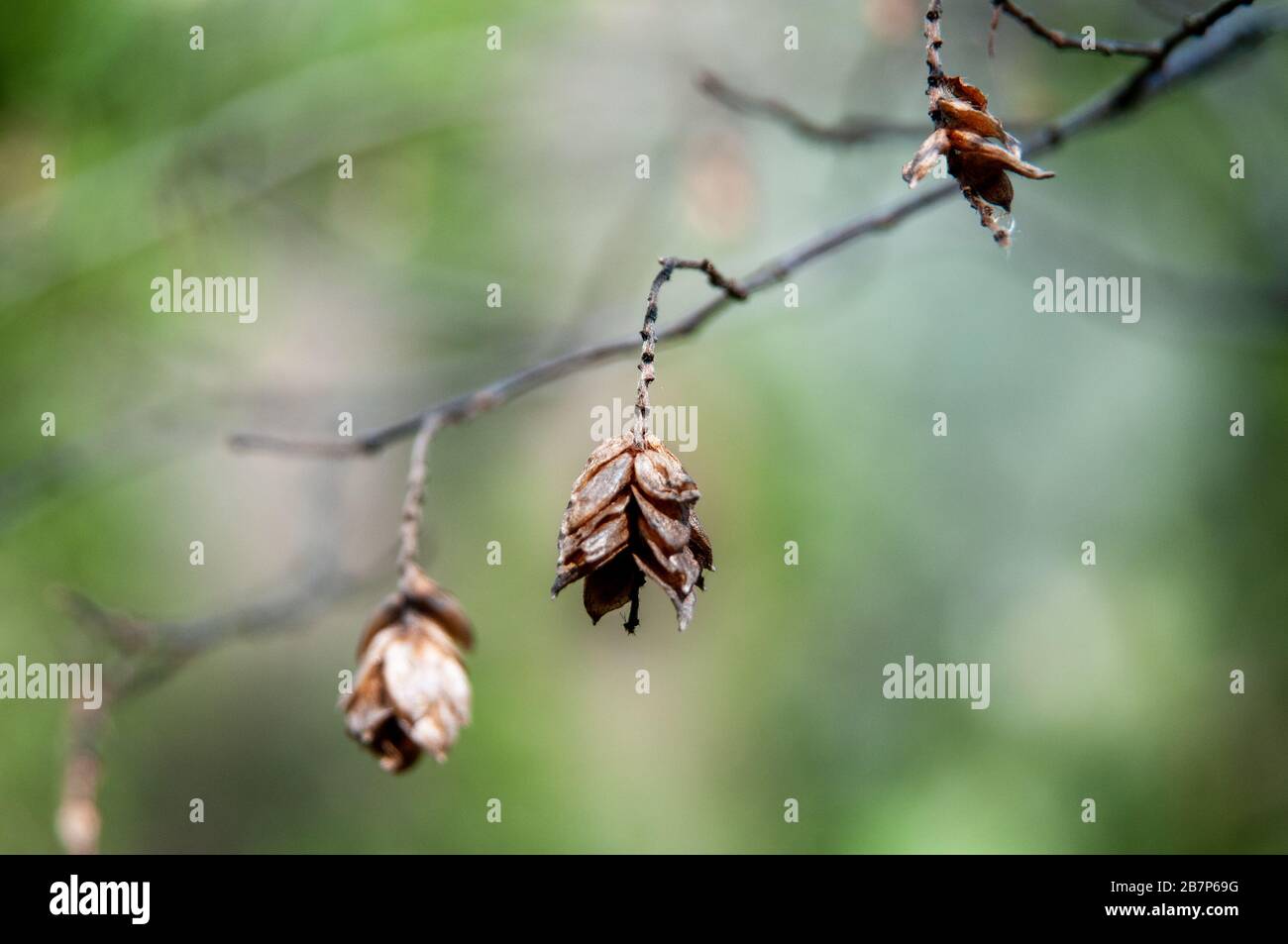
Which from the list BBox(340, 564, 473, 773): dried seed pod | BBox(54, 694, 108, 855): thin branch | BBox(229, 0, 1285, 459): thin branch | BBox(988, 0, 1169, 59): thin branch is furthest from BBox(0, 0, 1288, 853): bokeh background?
BBox(988, 0, 1169, 59): thin branch

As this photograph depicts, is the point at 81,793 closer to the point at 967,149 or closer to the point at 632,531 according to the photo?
the point at 632,531

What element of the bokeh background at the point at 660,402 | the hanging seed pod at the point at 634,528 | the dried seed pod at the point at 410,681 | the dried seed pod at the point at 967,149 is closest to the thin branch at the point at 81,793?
the bokeh background at the point at 660,402

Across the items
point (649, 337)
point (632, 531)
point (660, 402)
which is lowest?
point (632, 531)

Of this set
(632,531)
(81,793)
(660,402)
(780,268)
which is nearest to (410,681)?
(632,531)

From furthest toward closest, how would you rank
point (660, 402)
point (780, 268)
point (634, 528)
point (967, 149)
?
point (660, 402) → point (780, 268) → point (634, 528) → point (967, 149)

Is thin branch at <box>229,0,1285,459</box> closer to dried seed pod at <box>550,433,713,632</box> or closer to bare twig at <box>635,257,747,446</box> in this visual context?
bare twig at <box>635,257,747,446</box>

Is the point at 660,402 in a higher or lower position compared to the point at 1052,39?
higher
